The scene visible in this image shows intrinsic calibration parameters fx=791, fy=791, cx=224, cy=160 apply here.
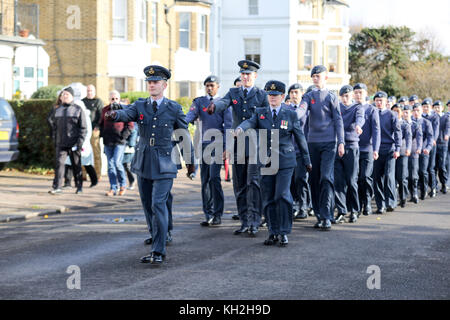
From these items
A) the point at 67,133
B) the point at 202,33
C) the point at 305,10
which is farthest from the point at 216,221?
the point at 305,10

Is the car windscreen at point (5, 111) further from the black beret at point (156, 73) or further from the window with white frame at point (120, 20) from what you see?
the window with white frame at point (120, 20)

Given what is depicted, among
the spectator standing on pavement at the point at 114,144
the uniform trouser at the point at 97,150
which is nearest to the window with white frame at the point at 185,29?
the uniform trouser at the point at 97,150

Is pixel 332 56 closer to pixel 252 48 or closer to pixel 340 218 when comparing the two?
pixel 252 48

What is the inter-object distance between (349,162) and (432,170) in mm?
5949

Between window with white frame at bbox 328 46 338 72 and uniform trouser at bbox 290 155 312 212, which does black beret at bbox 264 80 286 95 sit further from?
window with white frame at bbox 328 46 338 72

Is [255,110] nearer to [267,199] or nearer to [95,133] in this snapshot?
[267,199]

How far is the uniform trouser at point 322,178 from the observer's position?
458 inches

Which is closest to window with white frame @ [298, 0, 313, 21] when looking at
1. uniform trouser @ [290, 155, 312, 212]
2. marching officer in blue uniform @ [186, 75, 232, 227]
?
uniform trouser @ [290, 155, 312, 212]

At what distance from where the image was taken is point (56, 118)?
1572 cm

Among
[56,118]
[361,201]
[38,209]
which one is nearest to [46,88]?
[56,118]

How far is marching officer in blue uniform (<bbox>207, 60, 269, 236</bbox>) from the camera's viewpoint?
1091 centimetres

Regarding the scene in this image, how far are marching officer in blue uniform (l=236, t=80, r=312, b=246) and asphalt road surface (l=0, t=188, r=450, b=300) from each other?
0.33 metres

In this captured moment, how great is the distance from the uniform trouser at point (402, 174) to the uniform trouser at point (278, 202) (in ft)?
19.3
